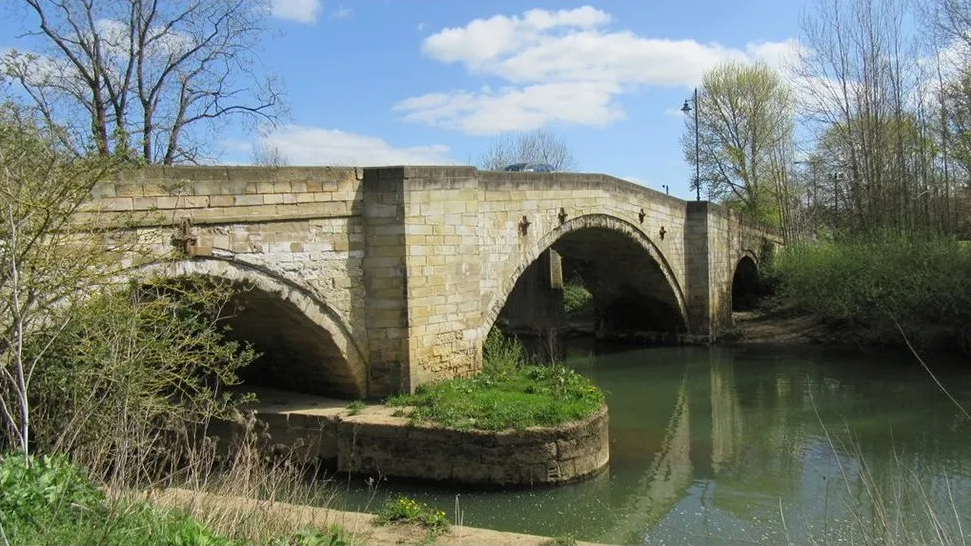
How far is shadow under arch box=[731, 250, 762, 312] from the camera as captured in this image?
24678 mm

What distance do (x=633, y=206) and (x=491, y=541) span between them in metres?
12.0

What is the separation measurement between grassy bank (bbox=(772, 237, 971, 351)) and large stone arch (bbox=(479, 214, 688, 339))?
2.77 meters

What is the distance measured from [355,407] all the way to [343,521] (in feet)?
12.4

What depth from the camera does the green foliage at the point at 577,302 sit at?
923 inches

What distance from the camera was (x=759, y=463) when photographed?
31.0ft

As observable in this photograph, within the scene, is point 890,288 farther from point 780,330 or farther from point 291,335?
point 291,335

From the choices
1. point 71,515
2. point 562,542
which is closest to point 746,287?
point 562,542

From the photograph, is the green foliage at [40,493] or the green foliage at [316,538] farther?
the green foliage at [316,538]

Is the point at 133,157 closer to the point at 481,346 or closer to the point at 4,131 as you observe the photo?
the point at 4,131

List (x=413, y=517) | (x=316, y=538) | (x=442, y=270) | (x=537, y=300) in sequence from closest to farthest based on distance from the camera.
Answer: (x=316, y=538)
(x=413, y=517)
(x=442, y=270)
(x=537, y=300)

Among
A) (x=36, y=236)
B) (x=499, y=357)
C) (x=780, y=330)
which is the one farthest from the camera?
(x=780, y=330)

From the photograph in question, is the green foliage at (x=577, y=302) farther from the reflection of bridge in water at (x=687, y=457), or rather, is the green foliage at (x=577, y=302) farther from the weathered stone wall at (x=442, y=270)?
the weathered stone wall at (x=442, y=270)

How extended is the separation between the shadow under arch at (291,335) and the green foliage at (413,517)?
3086mm

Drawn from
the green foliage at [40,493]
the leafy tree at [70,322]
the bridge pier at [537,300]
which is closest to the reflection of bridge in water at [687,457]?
the leafy tree at [70,322]
